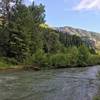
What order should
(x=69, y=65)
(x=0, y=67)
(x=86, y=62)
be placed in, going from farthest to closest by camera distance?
(x=86, y=62), (x=69, y=65), (x=0, y=67)

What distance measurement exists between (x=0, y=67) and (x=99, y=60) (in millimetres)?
50163

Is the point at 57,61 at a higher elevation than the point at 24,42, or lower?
lower

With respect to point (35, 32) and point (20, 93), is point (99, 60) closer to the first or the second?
point (35, 32)

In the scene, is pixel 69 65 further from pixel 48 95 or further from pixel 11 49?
pixel 48 95

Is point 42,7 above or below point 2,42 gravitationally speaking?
above

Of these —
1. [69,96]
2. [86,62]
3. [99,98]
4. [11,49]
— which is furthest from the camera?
[86,62]

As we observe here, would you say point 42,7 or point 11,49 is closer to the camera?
point 11,49

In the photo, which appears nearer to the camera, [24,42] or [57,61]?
[24,42]

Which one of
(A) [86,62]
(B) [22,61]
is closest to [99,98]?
(B) [22,61]

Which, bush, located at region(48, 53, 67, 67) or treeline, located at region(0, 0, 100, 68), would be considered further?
bush, located at region(48, 53, 67, 67)

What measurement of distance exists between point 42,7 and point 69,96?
243 feet

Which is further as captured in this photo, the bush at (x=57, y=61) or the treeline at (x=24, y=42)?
the bush at (x=57, y=61)

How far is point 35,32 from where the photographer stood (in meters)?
91.2

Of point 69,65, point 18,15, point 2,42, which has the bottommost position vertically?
point 69,65
